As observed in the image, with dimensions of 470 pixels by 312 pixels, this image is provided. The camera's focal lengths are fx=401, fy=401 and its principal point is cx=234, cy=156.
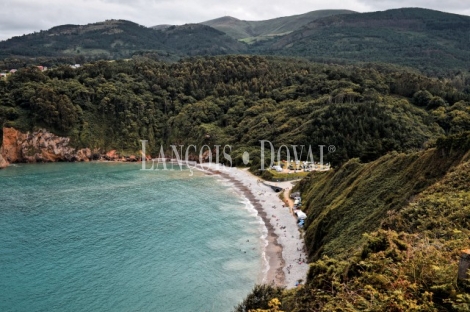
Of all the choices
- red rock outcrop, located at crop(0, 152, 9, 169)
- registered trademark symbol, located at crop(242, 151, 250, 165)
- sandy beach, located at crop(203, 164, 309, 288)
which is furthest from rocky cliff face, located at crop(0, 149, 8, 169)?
registered trademark symbol, located at crop(242, 151, 250, 165)

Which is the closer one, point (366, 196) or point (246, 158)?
point (366, 196)

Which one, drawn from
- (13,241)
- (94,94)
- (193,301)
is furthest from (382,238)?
(94,94)

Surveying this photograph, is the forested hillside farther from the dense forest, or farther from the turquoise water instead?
the dense forest

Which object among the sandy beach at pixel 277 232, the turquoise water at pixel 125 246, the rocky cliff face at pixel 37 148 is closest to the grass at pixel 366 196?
the sandy beach at pixel 277 232

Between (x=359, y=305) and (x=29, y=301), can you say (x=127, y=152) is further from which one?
(x=359, y=305)

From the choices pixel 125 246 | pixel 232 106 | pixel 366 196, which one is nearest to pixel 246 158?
pixel 232 106

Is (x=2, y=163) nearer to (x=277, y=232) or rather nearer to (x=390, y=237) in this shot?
(x=277, y=232)
